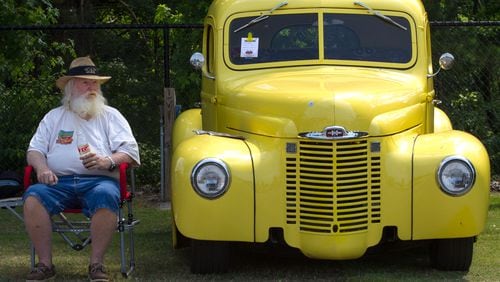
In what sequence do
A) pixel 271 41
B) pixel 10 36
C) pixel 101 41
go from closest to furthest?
pixel 271 41 → pixel 10 36 → pixel 101 41

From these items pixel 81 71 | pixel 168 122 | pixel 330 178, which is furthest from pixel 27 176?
pixel 168 122

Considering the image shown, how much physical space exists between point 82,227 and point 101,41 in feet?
39.7

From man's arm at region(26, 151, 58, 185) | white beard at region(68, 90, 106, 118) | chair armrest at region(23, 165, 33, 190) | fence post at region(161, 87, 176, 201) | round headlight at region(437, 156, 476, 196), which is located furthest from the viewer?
fence post at region(161, 87, 176, 201)

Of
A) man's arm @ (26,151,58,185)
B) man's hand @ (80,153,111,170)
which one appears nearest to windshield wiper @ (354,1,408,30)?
man's hand @ (80,153,111,170)

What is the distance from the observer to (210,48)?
7.25 metres

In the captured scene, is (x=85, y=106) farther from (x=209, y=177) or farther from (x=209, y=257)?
(x=209, y=257)

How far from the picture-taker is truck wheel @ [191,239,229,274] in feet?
19.2

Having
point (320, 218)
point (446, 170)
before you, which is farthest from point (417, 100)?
point (320, 218)

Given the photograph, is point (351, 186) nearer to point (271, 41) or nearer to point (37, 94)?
point (271, 41)

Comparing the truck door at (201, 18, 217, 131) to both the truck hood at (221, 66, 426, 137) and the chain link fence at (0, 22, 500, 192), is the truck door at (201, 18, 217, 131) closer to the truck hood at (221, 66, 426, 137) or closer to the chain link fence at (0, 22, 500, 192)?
the truck hood at (221, 66, 426, 137)

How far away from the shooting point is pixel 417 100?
20.7 feet

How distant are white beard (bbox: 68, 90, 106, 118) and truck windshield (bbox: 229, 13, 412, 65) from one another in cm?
115

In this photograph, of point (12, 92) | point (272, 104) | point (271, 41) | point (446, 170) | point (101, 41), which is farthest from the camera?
point (101, 41)

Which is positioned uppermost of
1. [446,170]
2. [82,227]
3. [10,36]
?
[10,36]
